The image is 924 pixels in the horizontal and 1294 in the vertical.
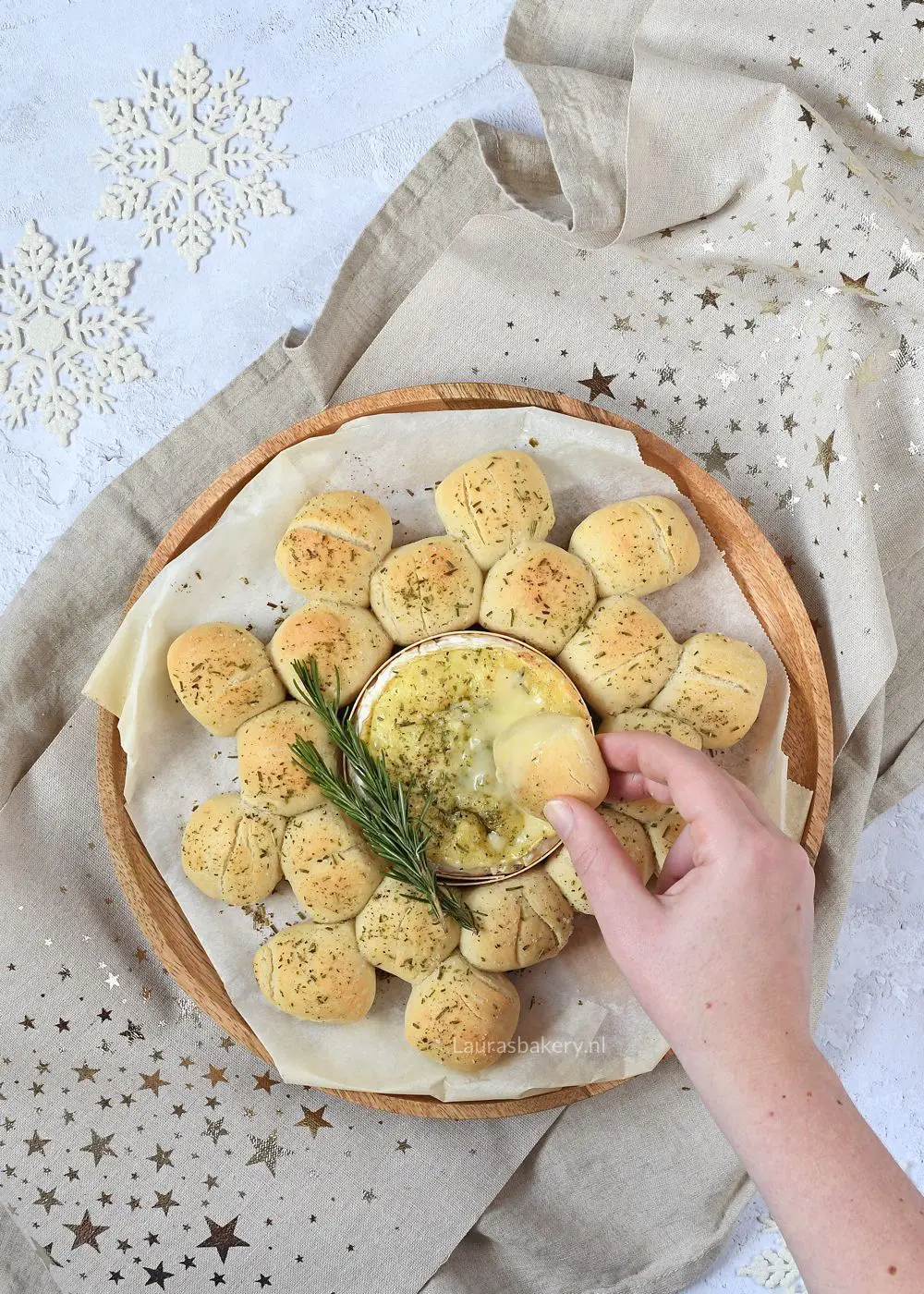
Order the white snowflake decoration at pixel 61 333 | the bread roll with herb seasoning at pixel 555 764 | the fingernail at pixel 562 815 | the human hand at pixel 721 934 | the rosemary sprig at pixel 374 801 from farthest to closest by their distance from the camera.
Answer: the white snowflake decoration at pixel 61 333, the rosemary sprig at pixel 374 801, the bread roll with herb seasoning at pixel 555 764, the fingernail at pixel 562 815, the human hand at pixel 721 934

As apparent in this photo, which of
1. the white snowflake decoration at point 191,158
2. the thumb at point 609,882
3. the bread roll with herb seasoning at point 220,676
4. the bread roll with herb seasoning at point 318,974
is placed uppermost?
the white snowflake decoration at point 191,158

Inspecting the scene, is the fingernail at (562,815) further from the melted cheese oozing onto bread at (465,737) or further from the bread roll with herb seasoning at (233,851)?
the bread roll with herb seasoning at (233,851)

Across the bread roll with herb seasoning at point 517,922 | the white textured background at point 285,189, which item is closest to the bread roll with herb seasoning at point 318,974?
the bread roll with herb seasoning at point 517,922

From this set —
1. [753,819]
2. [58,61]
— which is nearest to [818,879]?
[753,819]

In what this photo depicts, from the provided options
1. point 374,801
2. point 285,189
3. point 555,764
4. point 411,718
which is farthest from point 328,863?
point 285,189

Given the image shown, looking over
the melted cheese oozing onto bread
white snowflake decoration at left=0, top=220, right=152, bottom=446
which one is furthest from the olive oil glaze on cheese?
white snowflake decoration at left=0, top=220, right=152, bottom=446

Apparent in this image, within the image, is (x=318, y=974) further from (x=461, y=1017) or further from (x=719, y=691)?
(x=719, y=691)
